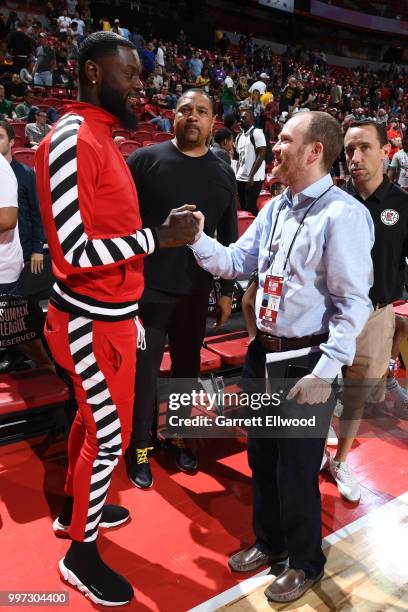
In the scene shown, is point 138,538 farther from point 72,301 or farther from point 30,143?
point 30,143

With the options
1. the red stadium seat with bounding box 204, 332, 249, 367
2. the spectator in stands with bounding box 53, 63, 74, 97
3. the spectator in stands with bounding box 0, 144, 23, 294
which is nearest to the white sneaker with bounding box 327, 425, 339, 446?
the red stadium seat with bounding box 204, 332, 249, 367

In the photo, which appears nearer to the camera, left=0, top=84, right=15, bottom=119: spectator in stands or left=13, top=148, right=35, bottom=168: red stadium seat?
left=13, top=148, right=35, bottom=168: red stadium seat

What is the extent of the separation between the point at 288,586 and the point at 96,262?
133cm

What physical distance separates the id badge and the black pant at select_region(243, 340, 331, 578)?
0.15 metres

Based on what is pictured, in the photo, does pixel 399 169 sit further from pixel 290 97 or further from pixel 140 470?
pixel 140 470

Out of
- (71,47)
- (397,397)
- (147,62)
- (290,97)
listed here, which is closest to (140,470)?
(397,397)

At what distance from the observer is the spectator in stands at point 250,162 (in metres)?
6.75

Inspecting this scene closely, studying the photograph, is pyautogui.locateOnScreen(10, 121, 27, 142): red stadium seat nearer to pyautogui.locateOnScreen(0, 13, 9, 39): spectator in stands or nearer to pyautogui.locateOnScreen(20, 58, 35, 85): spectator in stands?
pyautogui.locateOnScreen(20, 58, 35, 85): spectator in stands

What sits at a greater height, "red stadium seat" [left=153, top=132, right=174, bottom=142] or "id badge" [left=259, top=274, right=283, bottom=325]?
"id badge" [left=259, top=274, right=283, bottom=325]

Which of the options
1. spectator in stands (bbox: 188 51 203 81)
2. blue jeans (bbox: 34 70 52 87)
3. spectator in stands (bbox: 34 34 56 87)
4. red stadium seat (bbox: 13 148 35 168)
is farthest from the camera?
spectator in stands (bbox: 188 51 203 81)

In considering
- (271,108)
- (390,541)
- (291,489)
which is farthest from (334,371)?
(271,108)

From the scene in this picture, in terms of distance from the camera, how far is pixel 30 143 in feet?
26.4

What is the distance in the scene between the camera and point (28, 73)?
11.2 metres

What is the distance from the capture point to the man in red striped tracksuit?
5.53ft
